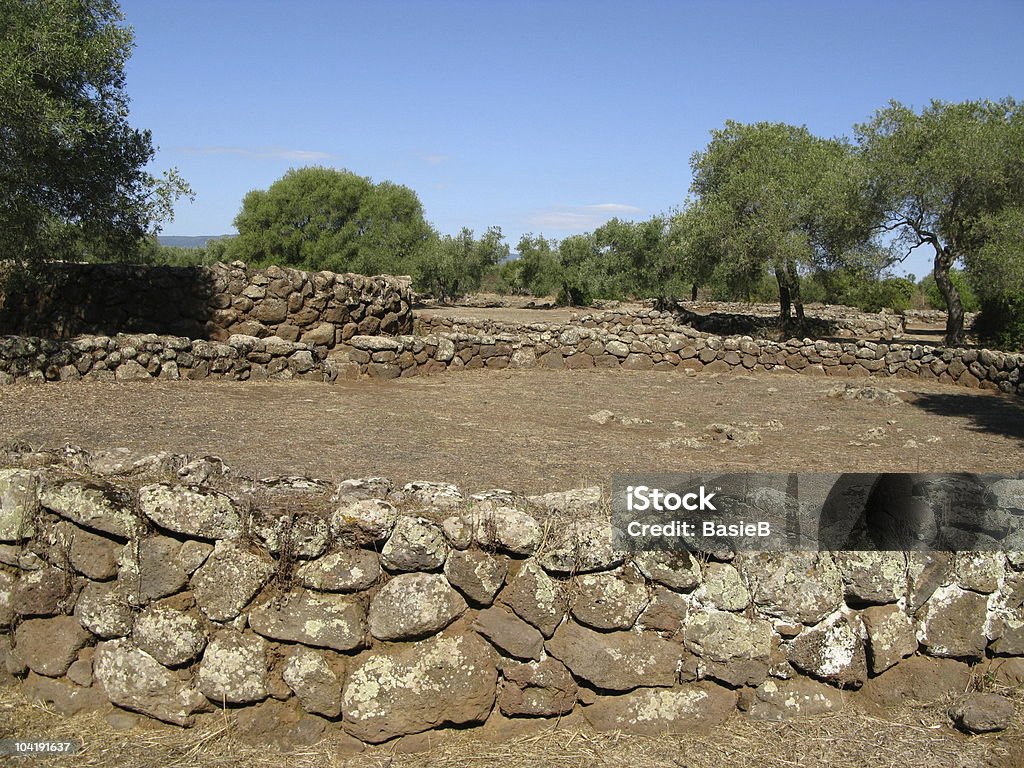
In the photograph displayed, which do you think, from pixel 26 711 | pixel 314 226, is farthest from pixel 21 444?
pixel 314 226

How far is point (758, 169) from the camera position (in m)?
23.9

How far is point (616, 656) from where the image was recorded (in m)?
4.23

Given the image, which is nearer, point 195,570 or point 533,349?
point 195,570

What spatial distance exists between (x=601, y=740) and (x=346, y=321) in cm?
1382

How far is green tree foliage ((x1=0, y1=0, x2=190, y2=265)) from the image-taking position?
37.8ft

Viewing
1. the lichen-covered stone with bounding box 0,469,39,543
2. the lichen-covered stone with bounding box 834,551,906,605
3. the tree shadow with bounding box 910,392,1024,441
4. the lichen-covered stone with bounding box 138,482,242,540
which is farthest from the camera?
the tree shadow with bounding box 910,392,1024,441

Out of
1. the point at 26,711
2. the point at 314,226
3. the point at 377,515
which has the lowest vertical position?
the point at 26,711

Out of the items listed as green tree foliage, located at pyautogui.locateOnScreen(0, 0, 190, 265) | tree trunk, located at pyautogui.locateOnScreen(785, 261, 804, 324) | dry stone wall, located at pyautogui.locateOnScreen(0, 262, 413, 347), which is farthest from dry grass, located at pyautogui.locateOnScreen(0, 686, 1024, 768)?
tree trunk, located at pyautogui.locateOnScreen(785, 261, 804, 324)

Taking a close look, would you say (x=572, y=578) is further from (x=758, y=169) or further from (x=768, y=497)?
(x=758, y=169)

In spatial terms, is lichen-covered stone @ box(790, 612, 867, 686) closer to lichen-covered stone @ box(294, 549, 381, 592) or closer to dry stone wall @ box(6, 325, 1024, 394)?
lichen-covered stone @ box(294, 549, 381, 592)

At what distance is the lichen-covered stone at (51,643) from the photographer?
14.5 feet

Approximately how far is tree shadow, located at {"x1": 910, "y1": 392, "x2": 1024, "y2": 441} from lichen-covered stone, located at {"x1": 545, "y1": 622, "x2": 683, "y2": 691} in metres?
7.76

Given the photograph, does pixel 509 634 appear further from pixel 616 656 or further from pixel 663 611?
pixel 663 611

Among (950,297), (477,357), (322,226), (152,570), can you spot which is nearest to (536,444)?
(152,570)
